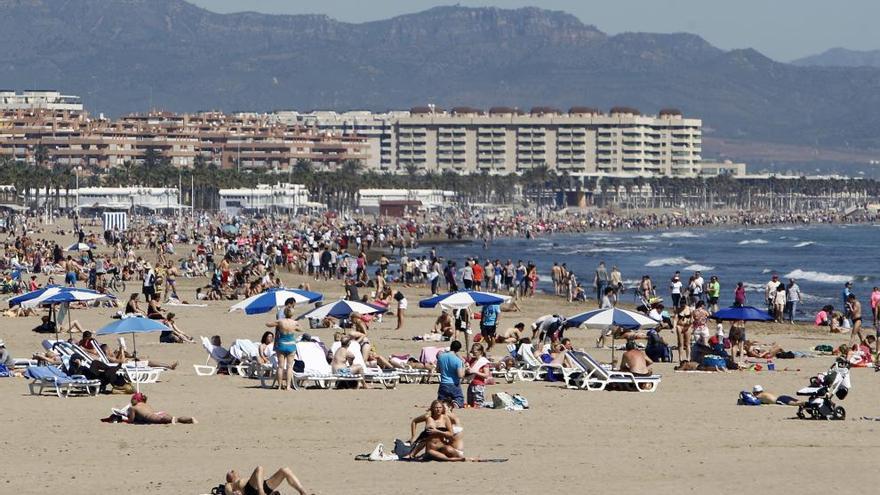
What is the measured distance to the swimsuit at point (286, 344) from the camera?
19359 millimetres

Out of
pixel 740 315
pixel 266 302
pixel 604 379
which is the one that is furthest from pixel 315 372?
pixel 740 315

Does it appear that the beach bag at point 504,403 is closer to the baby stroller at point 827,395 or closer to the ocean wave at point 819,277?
the baby stroller at point 827,395

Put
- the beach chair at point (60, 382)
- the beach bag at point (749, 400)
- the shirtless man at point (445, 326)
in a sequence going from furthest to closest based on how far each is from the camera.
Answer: the shirtless man at point (445, 326), the beach chair at point (60, 382), the beach bag at point (749, 400)

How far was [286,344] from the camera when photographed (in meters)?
19.4

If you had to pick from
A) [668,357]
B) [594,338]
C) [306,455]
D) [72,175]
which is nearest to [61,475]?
[306,455]

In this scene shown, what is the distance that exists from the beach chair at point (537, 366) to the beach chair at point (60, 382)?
17.6 ft

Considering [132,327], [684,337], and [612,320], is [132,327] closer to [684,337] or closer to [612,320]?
[612,320]

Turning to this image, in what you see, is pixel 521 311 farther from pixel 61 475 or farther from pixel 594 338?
pixel 61 475

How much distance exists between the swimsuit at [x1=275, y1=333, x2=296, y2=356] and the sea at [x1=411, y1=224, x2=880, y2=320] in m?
18.3

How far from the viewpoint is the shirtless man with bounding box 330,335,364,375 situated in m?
19.9

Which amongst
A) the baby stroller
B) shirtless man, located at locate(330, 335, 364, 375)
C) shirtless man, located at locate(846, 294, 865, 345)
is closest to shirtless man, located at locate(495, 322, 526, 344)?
shirtless man, located at locate(330, 335, 364, 375)

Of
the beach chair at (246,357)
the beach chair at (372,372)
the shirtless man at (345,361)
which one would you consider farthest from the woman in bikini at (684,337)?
the beach chair at (246,357)

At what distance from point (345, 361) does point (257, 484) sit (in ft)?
25.3

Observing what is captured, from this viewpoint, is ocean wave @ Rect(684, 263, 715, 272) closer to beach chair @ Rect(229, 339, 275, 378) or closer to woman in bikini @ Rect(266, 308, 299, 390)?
beach chair @ Rect(229, 339, 275, 378)
